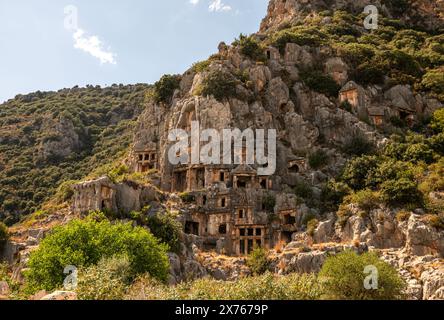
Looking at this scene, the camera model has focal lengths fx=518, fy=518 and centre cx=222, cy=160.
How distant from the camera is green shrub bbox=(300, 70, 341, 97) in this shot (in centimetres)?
7356

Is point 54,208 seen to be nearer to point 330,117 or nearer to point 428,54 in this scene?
point 330,117

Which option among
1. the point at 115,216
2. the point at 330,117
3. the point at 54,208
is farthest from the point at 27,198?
A: the point at 330,117

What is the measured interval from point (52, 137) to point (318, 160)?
216 feet

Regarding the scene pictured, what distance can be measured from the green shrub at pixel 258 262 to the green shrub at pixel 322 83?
30.4 m

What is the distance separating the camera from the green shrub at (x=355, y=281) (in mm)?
31938

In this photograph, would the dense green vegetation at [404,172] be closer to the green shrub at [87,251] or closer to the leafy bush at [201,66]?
the green shrub at [87,251]

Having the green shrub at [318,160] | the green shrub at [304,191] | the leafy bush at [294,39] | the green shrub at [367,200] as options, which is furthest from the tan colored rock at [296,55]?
the green shrub at [367,200]

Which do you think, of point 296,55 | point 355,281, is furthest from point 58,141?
point 355,281

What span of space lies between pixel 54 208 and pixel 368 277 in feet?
158

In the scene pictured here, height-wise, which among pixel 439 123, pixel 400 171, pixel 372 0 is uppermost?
pixel 372 0

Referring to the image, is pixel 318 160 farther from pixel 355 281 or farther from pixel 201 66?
pixel 355 281

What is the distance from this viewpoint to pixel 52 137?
110m
